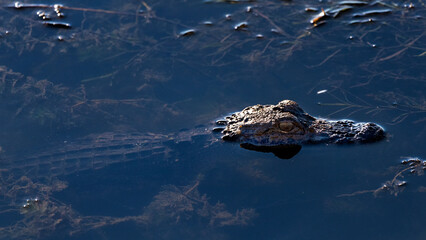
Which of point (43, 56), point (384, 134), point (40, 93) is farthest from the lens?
point (43, 56)

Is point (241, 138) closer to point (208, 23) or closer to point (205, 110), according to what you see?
point (205, 110)

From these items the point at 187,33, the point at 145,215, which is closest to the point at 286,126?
the point at 145,215

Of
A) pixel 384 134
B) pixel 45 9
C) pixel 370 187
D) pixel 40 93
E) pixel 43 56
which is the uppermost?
pixel 45 9

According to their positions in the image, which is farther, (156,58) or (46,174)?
(156,58)

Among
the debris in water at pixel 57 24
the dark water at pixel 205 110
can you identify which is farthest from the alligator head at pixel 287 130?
the debris in water at pixel 57 24

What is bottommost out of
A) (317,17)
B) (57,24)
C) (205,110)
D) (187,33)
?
(205,110)

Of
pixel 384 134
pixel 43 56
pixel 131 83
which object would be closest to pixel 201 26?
pixel 131 83

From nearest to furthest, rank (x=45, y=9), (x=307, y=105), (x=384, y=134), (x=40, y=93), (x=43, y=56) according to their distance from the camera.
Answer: (x=384, y=134) → (x=307, y=105) → (x=40, y=93) → (x=43, y=56) → (x=45, y=9)

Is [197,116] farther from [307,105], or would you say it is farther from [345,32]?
[345,32]
